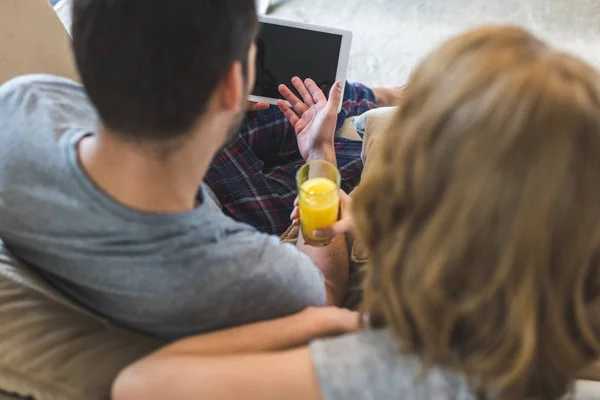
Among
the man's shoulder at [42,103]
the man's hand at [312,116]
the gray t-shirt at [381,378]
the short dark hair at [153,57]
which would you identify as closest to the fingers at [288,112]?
the man's hand at [312,116]

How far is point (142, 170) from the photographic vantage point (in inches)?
26.5

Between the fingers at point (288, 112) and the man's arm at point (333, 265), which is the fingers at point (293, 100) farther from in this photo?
the man's arm at point (333, 265)

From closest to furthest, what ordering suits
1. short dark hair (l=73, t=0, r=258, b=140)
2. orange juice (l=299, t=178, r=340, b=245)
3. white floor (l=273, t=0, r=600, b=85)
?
short dark hair (l=73, t=0, r=258, b=140) → orange juice (l=299, t=178, r=340, b=245) → white floor (l=273, t=0, r=600, b=85)

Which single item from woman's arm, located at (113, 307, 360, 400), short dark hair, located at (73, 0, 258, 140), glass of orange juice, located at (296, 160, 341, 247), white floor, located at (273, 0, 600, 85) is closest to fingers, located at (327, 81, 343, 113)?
glass of orange juice, located at (296, 160, 341, 247)

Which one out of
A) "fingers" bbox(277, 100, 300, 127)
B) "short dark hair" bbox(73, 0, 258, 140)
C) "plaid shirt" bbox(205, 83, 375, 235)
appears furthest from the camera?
"fingers" bbox(277, 100, 300, 127)

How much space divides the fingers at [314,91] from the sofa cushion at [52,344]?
0.75 m

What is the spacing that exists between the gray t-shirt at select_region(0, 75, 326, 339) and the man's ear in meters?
0.14

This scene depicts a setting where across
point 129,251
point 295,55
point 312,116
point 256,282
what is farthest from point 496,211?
point 295,55

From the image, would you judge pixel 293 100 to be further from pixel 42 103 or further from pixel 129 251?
pixel 129 251

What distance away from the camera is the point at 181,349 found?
648mm

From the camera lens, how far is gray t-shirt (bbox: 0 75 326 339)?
2.19 ft

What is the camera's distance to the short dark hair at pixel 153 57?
0.59m

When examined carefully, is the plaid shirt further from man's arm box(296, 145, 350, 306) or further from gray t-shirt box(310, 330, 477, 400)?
gray t-shirt box(310, 330, 477, 400)

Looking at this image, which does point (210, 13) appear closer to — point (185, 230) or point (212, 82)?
point (212, 82)
